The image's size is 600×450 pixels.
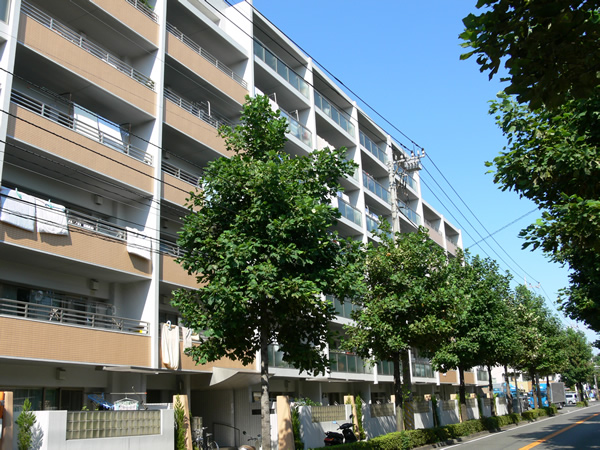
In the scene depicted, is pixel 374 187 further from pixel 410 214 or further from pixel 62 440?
pixel 62 440

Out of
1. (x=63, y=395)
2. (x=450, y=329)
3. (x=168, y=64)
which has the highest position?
(x=168, y=64)

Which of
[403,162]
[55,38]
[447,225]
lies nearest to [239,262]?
[55,38]

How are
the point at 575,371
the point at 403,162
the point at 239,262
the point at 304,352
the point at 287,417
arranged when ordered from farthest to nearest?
the point at 575,371, the point at 403,162, the point at 287,417, the point at 304,352, the point at 239,262

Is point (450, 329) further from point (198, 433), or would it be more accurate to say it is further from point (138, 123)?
point (138, 123)

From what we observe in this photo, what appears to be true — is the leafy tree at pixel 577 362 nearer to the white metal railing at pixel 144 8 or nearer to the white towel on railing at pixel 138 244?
the white towel on railing at pixel 138 244

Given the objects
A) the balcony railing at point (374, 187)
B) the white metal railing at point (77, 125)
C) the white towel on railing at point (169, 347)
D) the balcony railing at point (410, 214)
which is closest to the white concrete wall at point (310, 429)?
the white towel on railing at point (169, 347)

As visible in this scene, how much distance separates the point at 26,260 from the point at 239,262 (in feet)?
27.8

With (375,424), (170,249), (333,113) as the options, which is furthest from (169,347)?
(333,113)

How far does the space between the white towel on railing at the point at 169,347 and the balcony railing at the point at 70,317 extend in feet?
2.14

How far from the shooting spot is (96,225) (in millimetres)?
18797

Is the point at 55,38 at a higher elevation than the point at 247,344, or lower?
higher

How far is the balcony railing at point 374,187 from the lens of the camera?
38.9 metres

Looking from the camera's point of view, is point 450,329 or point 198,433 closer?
point 198,433

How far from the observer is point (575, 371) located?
83438 millimetres
